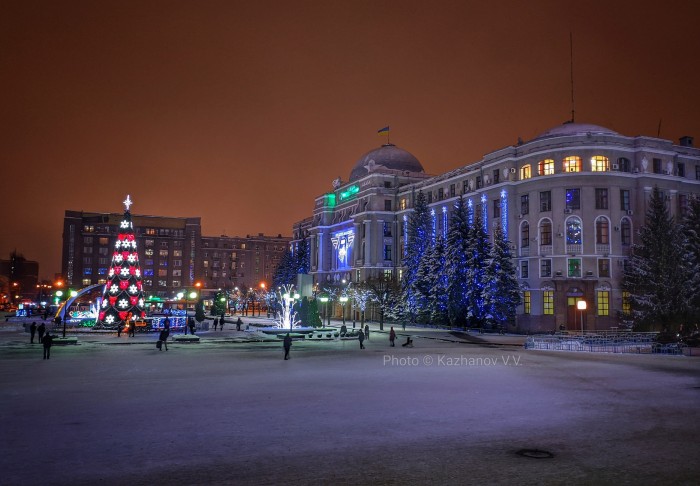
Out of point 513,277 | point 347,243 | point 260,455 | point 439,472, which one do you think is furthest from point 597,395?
point 347,243

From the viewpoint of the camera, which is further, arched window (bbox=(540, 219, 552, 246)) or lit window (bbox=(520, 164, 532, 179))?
lit window (bbox=(520, 164, 532, 179))

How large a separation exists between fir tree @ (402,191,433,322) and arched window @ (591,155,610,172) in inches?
886

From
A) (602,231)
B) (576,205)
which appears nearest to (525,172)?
(576,205)

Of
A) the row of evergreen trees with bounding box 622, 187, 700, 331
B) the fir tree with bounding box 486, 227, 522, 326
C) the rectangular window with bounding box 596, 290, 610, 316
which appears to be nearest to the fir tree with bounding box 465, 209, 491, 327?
the fir tree with bounding box 486, 227, 522, 326

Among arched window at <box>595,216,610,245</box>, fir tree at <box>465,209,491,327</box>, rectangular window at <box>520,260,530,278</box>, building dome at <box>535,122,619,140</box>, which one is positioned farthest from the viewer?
rectangular window at <box>520,260,530,278</box>

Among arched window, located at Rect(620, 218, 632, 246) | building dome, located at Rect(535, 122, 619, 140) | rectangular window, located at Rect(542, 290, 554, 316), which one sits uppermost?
building dome, located at Rect(535, 122, 619, 140)

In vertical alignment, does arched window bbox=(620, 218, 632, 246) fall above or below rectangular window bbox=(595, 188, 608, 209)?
below

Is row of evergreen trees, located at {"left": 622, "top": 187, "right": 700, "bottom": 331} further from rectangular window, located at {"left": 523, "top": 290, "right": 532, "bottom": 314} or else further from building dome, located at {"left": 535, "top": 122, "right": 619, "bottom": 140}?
building dome, located at {"left": 535, "top": 122, "right": 619, "bottom": 140}

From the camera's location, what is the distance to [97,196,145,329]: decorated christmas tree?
50.2 meters

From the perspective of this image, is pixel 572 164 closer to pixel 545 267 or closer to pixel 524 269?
pixel 545 267

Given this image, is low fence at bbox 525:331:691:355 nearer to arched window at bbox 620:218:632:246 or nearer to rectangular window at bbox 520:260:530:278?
arched window at bbox 620:218:632:246

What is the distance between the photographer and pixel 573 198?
2217 inches

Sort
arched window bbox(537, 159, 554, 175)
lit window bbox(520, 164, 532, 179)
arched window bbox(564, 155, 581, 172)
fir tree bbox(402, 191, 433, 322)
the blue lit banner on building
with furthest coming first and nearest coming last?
the blue lit banner on building, fir tree bbox(402, 191, 433, 322), lit window bbox(520, 164, 532, 179), arched window bbox(537, 159, 554, 175), arched window bbox(564, 155, 581, 172)

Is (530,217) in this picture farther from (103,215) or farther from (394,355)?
(103,215)
